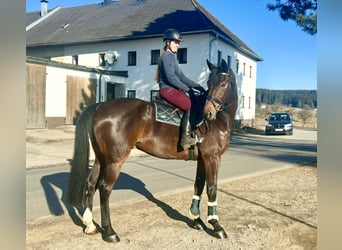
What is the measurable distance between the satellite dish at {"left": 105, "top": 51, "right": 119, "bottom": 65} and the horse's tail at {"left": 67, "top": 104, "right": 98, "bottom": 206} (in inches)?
17.1

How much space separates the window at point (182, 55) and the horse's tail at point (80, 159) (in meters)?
0.91

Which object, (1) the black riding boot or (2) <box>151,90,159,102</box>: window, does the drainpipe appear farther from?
(1) the black riding boot

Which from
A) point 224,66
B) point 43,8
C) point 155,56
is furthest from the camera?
point 155,56

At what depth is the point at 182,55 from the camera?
3.03m

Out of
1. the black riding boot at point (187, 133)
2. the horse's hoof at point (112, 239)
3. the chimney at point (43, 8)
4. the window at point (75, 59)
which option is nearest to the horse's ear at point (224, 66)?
the black riding boot at point (187, 133)

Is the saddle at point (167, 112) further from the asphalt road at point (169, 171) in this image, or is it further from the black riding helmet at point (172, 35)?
the asphalt road at point (169, 171)

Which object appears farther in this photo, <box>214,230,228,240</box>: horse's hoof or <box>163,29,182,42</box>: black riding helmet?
<box>214,230,228,240</box>: horse's hoof

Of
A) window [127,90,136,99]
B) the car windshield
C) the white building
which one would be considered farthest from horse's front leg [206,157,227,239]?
window [127,90,136,99]

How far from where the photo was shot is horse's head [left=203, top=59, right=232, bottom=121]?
3.02 m

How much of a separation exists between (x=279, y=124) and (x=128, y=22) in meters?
1.90

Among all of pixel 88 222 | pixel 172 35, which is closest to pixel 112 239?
pixel 88 222

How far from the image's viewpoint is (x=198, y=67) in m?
3.14

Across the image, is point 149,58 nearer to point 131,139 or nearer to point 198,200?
point 131,139

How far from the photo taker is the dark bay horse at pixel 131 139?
3.10 m
